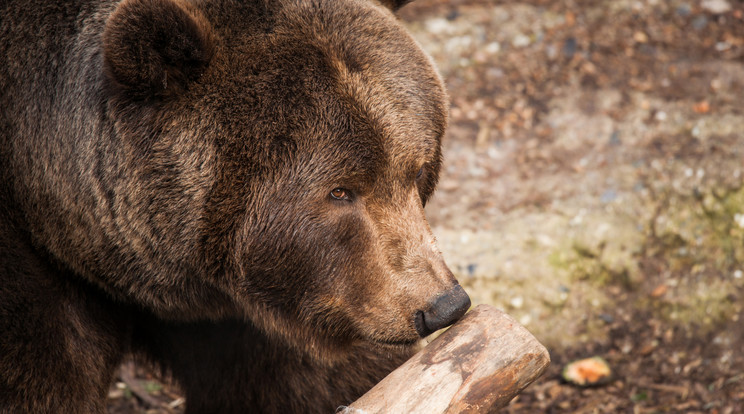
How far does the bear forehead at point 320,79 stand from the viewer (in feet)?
11.3

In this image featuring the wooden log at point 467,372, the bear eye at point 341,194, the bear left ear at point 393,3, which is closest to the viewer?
the wooden log at point 467,372

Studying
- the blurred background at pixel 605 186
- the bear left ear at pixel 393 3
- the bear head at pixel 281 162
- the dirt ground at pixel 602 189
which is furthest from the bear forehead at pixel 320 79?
the dirt ground at pixel 602 189

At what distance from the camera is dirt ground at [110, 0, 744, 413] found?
578 cm

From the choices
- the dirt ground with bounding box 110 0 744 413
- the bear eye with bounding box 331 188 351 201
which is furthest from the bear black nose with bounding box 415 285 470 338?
the dirt ground with bounding box 110 0 744 413

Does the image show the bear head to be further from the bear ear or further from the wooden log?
the wooden log

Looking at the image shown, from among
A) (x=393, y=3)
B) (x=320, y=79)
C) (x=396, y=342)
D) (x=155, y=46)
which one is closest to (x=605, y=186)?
(x=393, y=3)

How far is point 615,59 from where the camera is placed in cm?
793

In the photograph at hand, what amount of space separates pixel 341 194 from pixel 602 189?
3789 millimetres

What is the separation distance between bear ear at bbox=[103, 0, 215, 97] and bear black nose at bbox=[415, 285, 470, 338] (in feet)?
4.56

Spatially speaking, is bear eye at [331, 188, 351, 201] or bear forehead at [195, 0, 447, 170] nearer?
bear forehead at [195, 0, 447, 170]

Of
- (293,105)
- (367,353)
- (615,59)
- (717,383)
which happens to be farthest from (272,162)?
(615,59)

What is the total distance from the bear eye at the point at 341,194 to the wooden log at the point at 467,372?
74cm

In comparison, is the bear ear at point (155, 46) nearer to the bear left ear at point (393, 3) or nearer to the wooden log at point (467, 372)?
the bear left ear at point (393, 3)

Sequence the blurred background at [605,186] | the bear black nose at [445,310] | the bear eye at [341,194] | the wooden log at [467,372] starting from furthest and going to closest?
the blurred background at [605,186], the bear eye at [341,194], the bear black nose at [445,310], the wooden log at [467,372]
